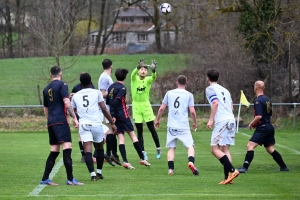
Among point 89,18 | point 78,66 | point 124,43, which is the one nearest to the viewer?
point 78,66

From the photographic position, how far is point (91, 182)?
11.9 meters

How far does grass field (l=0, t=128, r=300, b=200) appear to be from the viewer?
10.3m

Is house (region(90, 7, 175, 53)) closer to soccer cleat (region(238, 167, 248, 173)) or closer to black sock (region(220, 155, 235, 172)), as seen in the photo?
soccer cleat (region(238, 167, 248, 173))

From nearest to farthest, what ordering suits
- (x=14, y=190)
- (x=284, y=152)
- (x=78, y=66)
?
(x=14, y=190)
(x=284, y=152)
(x=78, y=66)

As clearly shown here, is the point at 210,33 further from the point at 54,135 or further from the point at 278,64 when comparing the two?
the point at 54,135

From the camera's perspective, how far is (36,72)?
3975 cm

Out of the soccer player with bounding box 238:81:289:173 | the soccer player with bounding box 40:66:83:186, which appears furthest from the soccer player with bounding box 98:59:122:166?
the soccer player with bounding box 40:66:83:186

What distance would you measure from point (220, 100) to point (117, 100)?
2.87 meters

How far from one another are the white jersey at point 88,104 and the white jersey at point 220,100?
6.35 feet

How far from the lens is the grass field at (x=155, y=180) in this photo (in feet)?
33.7

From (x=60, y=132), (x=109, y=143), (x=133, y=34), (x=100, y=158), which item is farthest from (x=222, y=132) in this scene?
(x=133, y=34)

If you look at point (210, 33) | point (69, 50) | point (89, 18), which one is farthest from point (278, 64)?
point (89, 18)

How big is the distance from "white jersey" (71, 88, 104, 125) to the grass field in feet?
3.67

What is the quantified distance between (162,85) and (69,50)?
264 inches
